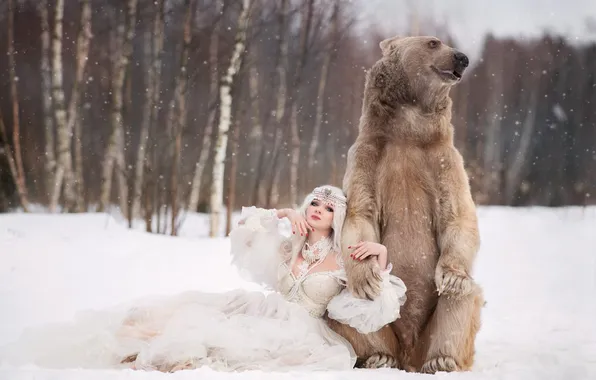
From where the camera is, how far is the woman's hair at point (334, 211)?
3229 mm

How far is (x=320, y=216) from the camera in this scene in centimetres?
329

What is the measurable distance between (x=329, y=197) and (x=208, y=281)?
326 cm

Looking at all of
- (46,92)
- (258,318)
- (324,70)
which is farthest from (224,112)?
(258,318)

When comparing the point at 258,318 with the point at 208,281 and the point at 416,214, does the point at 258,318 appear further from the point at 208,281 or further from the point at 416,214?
the point at 208,281

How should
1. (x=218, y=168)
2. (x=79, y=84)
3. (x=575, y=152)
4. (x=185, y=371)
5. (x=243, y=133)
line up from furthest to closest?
1. (x=575, y=152)
2. (x=243, y=133)
3. (x=79, y=84)
4. (x=218, y=168)
5. (x=185, y=371)

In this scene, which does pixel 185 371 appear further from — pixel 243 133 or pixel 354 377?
pixel 243 133

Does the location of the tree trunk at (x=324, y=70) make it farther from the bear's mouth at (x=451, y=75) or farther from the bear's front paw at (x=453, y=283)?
the bear's front paw at (x=453, y=283)

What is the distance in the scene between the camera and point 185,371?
2574 millimetres

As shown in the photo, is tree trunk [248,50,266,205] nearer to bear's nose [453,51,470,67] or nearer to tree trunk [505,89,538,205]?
tree trunk [505,89,538,205]

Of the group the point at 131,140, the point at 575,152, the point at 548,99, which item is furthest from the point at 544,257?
the point at 131,140

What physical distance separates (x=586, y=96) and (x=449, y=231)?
1165 centimetres

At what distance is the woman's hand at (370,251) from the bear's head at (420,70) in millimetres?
772

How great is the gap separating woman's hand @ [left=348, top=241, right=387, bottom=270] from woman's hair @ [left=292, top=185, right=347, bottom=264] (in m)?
0.25

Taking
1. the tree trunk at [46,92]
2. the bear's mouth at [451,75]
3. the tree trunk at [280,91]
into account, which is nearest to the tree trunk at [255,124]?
the tree trunk at [280,91]
